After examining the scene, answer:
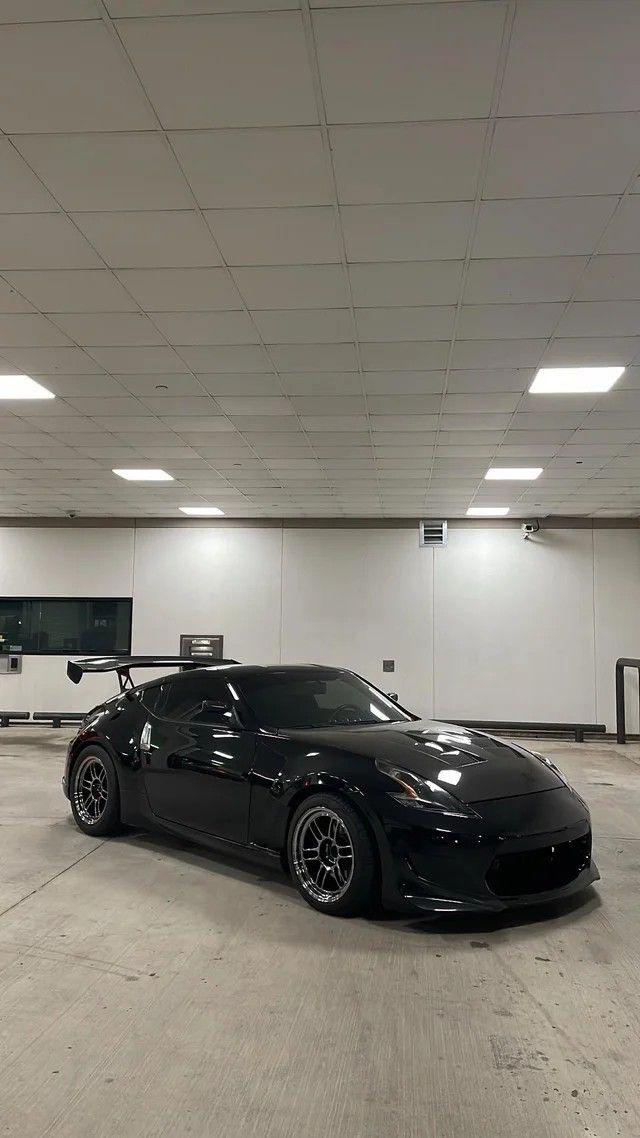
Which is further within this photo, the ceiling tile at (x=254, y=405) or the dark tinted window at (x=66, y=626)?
the dark tinted window at (x=66, y=626)

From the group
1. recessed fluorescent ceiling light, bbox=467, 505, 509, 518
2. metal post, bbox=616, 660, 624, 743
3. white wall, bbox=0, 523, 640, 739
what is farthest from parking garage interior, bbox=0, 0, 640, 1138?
white wall, bbox=0, 523, 640, 739

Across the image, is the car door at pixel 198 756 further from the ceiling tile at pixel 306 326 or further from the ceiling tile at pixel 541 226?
the ceiling tile at pixel 541 226

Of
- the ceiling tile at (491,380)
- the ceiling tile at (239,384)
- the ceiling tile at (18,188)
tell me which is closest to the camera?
the ceiling tile at (18,188)

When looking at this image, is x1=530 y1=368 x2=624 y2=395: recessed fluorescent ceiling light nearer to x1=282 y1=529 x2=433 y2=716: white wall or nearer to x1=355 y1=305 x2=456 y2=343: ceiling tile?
x1=355 y1=305 x2=456 y2=343: ceiling tile

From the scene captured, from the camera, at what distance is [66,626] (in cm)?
1271

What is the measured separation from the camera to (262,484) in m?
9.73

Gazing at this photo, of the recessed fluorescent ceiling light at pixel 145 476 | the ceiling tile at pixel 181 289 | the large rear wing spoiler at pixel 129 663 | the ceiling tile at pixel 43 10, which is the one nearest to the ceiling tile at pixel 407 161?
the ceiling tile at pixel 43 10

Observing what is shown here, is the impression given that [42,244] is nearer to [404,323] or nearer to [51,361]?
[51,361]

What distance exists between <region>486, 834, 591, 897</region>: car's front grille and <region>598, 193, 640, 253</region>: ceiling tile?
2.83 m

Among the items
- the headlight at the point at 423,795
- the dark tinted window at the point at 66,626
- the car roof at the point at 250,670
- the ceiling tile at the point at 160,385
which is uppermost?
the ceiling tile at the point at 160,385

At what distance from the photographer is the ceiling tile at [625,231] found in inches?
135

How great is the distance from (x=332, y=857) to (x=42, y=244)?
330cm

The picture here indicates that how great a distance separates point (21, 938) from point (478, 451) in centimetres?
607

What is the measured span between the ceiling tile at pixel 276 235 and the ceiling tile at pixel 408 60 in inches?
28.5
